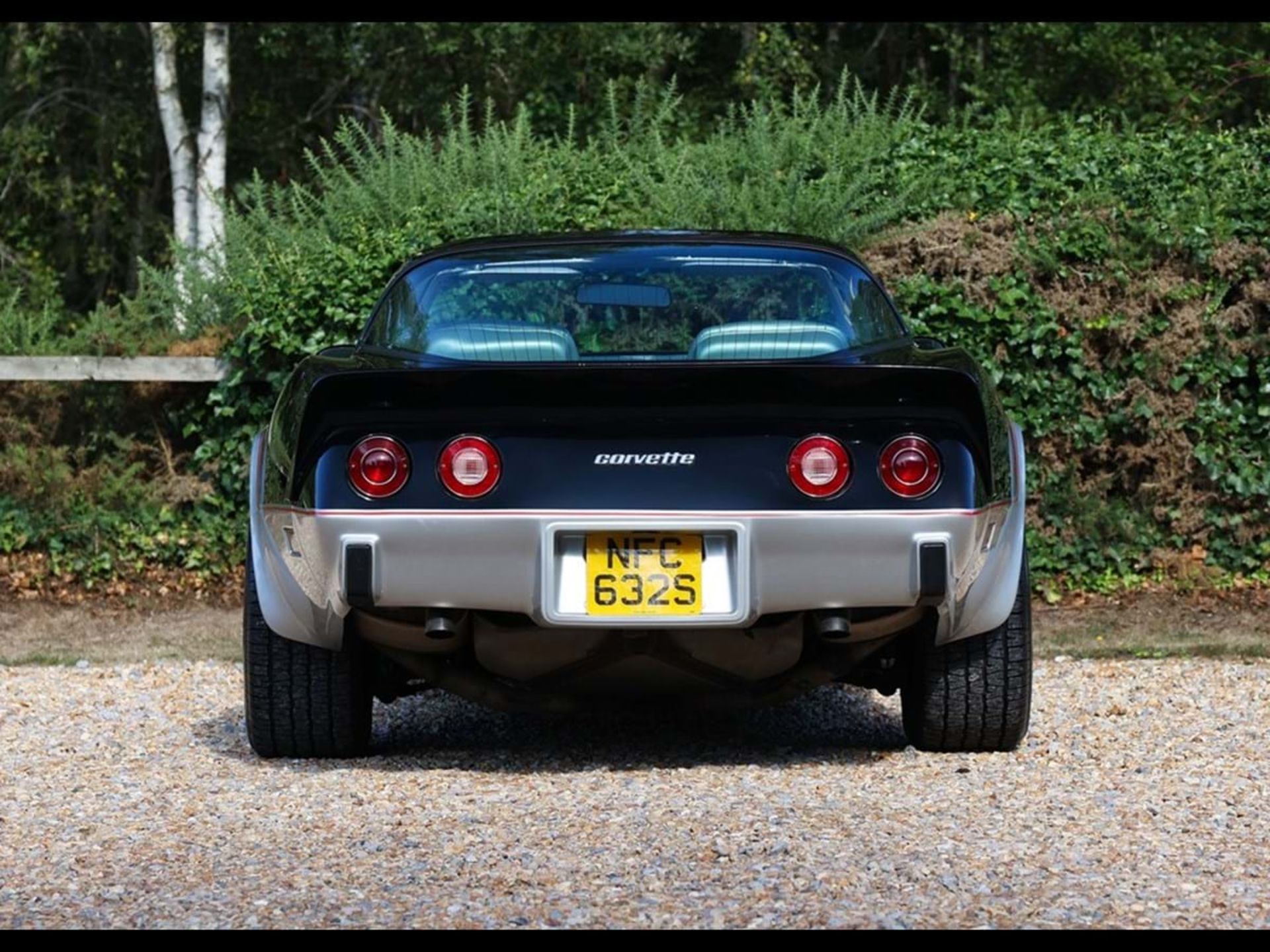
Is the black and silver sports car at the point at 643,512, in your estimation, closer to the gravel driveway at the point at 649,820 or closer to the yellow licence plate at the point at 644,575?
the yellow licence plate at the point at 644,575

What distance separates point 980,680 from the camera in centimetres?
586

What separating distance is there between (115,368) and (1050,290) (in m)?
Result: 4.71

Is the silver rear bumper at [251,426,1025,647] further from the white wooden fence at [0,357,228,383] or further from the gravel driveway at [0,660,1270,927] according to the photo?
the white wooden fence at [0,357,228,383]

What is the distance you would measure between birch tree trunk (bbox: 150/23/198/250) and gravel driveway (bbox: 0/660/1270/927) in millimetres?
12481

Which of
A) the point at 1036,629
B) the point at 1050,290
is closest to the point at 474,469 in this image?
the point at 1036,629

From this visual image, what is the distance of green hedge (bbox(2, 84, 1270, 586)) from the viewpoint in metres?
9.73

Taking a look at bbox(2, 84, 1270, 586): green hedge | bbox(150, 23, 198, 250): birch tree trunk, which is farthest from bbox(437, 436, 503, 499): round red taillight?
bbox(150, 23, 198, 250): birch tree trunk

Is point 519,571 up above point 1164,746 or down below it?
above

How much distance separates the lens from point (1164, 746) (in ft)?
20.3

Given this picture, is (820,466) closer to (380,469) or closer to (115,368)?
(380,469)

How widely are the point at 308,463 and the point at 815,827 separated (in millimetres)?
1609

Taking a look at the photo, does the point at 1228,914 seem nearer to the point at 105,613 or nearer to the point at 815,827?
the point at 815,827

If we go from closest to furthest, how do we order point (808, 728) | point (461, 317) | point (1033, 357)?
point (461, 317), point (808, 728), point (1033, 357)
